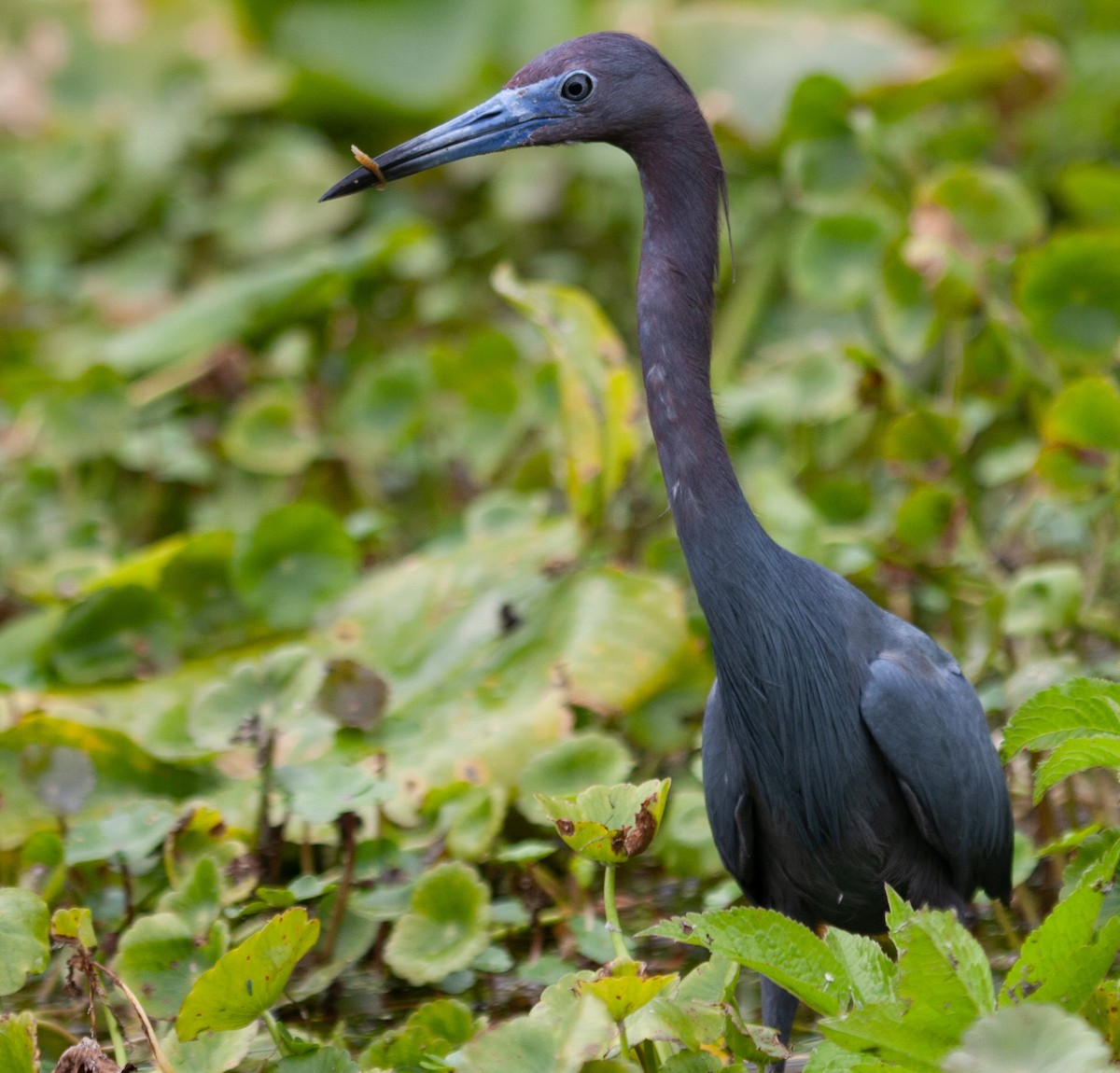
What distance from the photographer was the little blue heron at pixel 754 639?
9.64 ft

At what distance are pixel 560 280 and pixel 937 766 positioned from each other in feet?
15.7

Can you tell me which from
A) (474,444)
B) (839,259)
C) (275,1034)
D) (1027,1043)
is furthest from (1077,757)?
(474,444)

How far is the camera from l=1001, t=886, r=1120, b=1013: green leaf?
7.87 feet

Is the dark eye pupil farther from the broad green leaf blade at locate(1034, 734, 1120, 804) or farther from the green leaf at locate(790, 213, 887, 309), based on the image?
the green leaf at locate(790, 213, 887, 309)

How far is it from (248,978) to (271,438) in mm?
3035

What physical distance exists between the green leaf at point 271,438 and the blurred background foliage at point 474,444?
0.6 inches

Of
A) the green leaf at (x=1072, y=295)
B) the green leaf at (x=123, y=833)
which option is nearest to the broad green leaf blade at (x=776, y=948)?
the green leaf at (x=123, y=833)

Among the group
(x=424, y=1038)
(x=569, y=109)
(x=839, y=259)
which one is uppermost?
(x=569, y=109)

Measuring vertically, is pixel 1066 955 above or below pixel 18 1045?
above

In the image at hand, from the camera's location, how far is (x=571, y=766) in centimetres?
359

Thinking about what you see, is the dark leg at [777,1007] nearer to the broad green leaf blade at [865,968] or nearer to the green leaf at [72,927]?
the broad green leaf blade at [865,968]

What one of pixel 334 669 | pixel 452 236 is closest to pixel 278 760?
pixel 334 669

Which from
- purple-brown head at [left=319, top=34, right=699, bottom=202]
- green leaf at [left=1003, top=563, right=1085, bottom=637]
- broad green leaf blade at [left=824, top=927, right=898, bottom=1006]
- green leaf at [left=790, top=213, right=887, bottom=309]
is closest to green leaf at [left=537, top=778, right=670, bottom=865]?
broad green leaf blade at [left=824, top=927, right=898, bottom=1006]

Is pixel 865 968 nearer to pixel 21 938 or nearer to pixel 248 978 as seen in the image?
pixel 248 978
